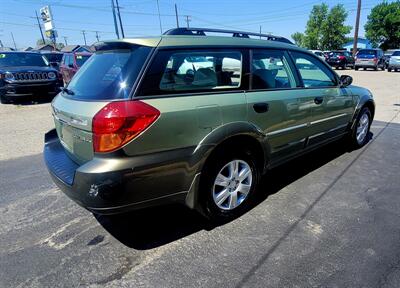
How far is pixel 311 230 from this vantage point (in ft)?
9.71

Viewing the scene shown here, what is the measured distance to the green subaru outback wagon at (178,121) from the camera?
236 centimetres

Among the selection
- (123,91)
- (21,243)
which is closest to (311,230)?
(123,91)

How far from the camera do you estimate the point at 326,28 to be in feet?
187

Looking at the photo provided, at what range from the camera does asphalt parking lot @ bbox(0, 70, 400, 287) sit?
2.38 meters

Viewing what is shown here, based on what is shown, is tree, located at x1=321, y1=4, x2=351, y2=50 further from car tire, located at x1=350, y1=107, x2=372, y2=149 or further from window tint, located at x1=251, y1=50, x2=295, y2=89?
window tint, located at x1=251, y1=50, x2=295, y2=89

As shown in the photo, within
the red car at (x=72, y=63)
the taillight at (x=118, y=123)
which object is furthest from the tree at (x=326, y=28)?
the taillight at (x=118, y=123)

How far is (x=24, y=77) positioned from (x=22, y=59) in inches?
58.6

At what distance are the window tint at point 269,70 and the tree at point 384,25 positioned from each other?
67.2 meters

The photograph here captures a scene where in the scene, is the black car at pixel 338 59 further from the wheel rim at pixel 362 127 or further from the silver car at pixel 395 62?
the wheel rim at pixel 362 127

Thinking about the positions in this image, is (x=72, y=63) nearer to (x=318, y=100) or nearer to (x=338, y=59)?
(x=318, y=100)

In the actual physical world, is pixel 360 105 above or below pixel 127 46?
below

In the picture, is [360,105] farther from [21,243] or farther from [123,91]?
[21,243]

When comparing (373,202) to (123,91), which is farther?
(373,202)

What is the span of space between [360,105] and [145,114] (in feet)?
13.0
